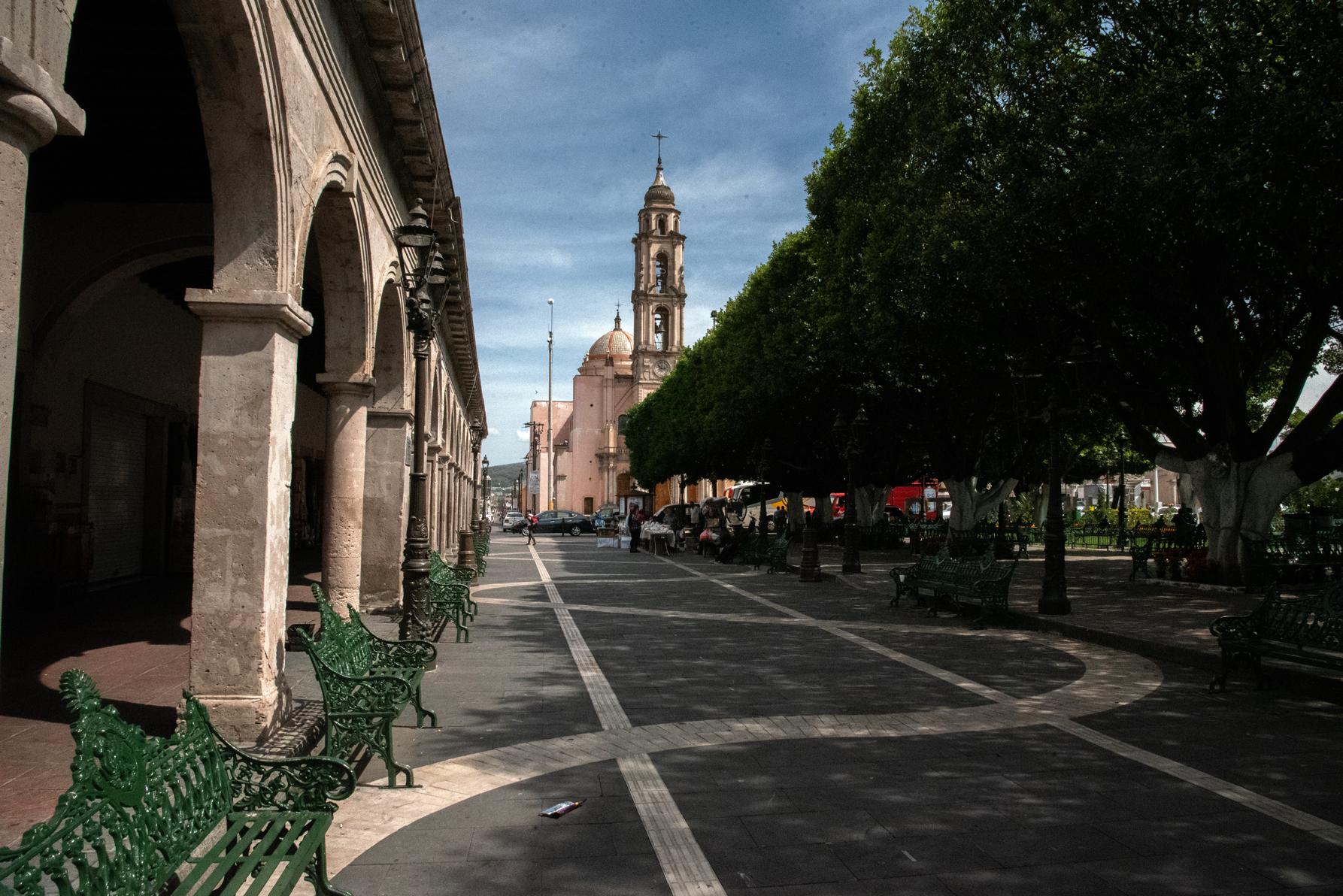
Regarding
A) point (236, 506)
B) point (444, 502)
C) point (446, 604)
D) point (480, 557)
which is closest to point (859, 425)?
point (480, 557)

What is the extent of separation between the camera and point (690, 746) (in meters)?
6.50

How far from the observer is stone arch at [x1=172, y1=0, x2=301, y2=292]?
241 inches

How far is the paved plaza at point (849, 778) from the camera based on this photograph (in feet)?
14.1

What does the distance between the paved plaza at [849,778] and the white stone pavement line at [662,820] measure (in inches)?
0.7

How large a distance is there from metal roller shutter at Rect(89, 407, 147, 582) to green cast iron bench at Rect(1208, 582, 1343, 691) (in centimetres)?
1378

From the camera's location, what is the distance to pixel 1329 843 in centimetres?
459

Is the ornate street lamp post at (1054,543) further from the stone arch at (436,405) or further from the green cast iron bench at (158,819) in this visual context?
the green cast iron bench at (158,819)

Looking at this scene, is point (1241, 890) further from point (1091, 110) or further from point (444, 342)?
point (444, 342)

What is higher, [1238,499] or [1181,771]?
[1238,499]

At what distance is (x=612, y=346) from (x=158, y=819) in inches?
3986

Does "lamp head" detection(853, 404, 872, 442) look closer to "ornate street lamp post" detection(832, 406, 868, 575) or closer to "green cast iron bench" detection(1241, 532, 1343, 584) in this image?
"ornate street lamp post" detection(832, 406, 868, 575)

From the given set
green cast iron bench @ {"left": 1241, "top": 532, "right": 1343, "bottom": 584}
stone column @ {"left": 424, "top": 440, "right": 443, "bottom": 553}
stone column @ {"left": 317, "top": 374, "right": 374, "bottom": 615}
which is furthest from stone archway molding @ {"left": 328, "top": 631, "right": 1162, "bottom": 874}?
stone column @ {"left": 424, "top": 440, "right": 443, "bottom": 553}

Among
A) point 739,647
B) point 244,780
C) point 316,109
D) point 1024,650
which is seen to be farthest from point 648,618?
point 244,780

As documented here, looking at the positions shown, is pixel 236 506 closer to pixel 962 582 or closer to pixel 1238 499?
pixel 962 582
